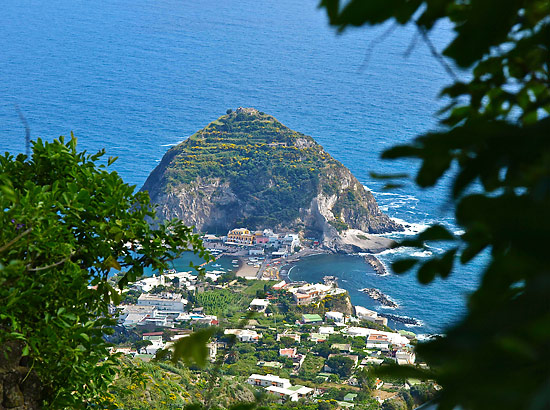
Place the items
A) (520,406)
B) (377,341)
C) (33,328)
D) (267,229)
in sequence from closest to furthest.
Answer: (520,406) < (33,328) < (377,341) < (267,229)

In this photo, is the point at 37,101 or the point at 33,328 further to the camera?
the point at 37,101

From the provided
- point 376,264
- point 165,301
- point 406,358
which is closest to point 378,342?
point 406,358

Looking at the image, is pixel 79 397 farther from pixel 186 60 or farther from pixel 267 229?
pixel 186 60

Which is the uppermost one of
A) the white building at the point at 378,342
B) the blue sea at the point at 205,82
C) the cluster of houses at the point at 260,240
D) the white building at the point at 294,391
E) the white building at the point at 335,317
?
the blue sea at the point at 205,82

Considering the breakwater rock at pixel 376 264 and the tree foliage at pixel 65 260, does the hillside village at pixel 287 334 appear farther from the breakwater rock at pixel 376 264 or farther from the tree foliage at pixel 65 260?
the tree foliage at pixel 65 260

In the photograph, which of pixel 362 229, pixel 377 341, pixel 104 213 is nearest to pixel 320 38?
pixel 362 229

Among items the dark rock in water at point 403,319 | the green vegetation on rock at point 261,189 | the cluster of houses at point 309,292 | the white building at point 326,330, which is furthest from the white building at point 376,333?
the green vegetation on rock at point 261,189
